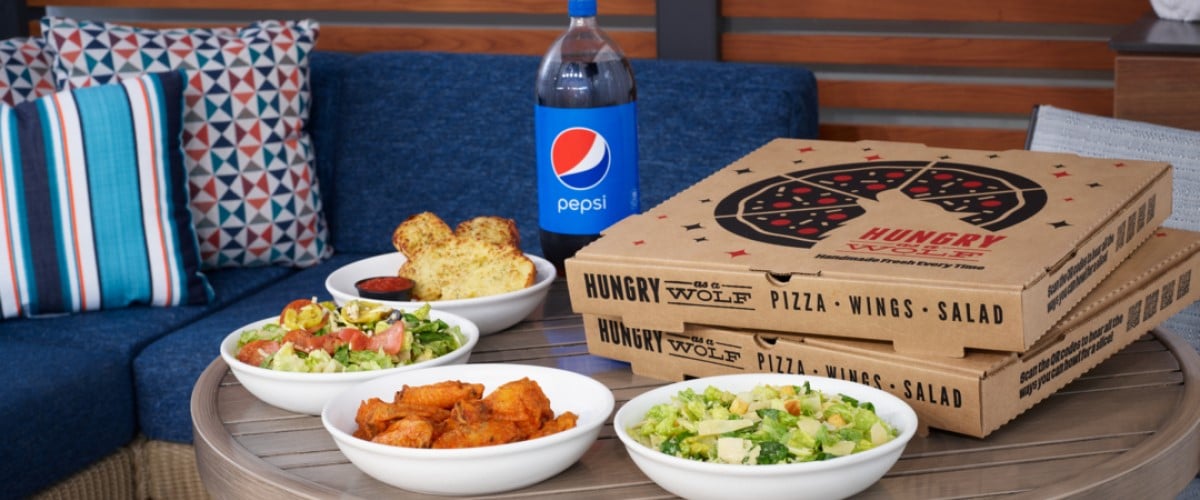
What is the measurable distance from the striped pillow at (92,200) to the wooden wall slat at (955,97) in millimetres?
1384

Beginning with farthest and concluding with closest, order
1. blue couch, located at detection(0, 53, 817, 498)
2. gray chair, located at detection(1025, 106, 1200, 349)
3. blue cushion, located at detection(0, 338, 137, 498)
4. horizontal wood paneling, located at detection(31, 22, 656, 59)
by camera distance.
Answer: horizontal wood paneling, located at detection(31, 22, 656, 59), blue couch, located at detection(0, 53, 817, 498), blue cushion, located at detection(0, 338, 137, 498), gray chair, located at detection(1025, 106, 1200, 349)

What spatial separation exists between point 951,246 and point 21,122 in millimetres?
1784

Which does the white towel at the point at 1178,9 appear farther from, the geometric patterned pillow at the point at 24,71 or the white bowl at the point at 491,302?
the geometric patterned pillow at the point at 24,71

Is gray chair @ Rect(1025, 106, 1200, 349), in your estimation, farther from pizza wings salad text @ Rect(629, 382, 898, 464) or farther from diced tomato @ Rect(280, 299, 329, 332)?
diced tomato @ Rect(280, 299, 329, 332)

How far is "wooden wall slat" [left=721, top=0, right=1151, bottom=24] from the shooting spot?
102 inches

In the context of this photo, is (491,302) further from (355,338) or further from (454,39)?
(454,39)

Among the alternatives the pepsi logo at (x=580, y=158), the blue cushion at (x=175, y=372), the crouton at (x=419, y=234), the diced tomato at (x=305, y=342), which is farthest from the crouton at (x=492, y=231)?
the blue cushion at (x=175, y=372)

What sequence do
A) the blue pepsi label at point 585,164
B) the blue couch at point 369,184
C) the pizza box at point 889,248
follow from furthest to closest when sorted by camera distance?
the blue couch at point 369,184, the blue pepsi label at point 585,164, the pizza box at point 889,248

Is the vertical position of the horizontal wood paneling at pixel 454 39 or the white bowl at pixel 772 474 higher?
the horizontal wood paneling at pixel 454 39

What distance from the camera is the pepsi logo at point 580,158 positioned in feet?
5.01

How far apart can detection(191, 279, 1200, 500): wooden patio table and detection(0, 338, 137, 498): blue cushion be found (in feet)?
2.85

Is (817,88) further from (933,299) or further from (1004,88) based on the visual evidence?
(933,299)

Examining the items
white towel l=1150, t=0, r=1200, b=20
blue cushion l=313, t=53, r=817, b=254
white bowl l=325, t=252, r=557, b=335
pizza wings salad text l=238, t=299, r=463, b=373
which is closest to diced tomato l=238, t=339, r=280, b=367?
pizza wings salad text l=238, t=299, r=463, b=373

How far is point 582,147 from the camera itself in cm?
153
